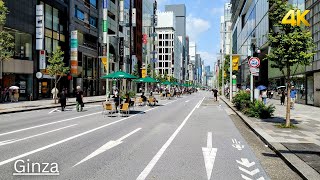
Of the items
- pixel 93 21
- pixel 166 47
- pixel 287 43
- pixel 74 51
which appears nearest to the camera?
pixel 287 43

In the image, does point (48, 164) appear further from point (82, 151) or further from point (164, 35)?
point (164, 35)

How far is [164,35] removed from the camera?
172 m

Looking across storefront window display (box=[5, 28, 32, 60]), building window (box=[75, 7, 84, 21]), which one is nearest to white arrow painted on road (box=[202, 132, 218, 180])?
storefront window display (box=[5, 28, 32, 60])

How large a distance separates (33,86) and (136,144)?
3183cm

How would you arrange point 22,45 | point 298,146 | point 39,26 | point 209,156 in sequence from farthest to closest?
1. point 39,26
2. point 22,45
3. point 298,146
4. point 209,156

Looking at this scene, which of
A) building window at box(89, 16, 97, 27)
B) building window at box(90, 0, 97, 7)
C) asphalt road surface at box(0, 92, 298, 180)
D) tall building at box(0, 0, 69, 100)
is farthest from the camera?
building window at box(90, 0, 97, 7)

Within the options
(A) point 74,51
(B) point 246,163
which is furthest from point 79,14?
(B) point 246,163

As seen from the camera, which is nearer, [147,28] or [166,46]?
[147,28]

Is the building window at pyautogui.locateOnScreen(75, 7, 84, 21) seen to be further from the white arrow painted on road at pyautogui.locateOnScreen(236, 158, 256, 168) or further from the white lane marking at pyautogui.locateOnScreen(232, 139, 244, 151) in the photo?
the white arrow painted on road at pyautogui.locateOnScreen(236, 158, 256, 168)

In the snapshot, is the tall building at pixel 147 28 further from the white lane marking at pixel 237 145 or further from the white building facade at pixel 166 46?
the white lane marking at pixel 237 145

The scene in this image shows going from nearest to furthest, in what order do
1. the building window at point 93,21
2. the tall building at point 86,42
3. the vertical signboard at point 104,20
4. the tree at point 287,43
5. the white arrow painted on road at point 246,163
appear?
the white arrow painted on road at point 246,163 → the tree at point 287,43 → the tall building at point 86,42 → the building window at point 93,21 → the vertical signboard at point 104,20

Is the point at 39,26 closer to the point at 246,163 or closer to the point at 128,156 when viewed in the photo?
the point at 128,156

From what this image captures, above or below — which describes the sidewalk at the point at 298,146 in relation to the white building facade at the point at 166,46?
below

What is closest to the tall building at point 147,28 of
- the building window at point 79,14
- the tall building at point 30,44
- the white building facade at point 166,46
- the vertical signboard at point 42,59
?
the white building facade at point 166,46
